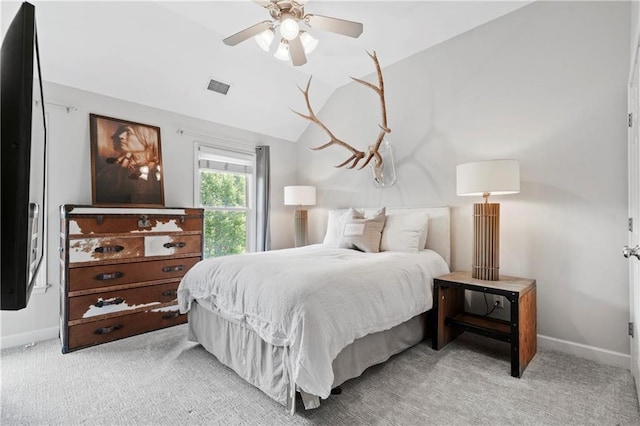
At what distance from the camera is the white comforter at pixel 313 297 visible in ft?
5.32

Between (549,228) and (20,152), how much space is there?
10.6 feet

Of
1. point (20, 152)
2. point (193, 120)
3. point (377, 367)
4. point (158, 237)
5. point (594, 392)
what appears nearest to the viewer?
point (20, 152)

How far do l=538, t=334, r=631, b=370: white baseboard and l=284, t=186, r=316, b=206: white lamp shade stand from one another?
9.73ft

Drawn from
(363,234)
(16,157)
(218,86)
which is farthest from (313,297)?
(218,86)

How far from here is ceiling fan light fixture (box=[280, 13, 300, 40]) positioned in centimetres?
213

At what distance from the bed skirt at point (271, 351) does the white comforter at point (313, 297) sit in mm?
123

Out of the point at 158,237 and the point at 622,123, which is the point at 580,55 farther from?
the point at 158,237

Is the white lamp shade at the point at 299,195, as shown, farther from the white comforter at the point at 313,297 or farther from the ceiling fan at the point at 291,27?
the ceiling fan at the point at 291,27

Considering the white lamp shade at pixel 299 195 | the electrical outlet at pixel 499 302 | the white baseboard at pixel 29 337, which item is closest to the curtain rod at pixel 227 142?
the white lamp shade at pixel 299 195

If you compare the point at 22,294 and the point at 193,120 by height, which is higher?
the point at 193,120

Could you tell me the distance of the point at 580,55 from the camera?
8.09 ft

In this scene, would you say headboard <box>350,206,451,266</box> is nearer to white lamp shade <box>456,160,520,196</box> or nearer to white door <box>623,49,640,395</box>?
white lamp shade <box>456,160,520,196</box>

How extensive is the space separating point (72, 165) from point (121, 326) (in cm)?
163

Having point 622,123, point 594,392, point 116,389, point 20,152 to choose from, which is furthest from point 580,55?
point 116,389
